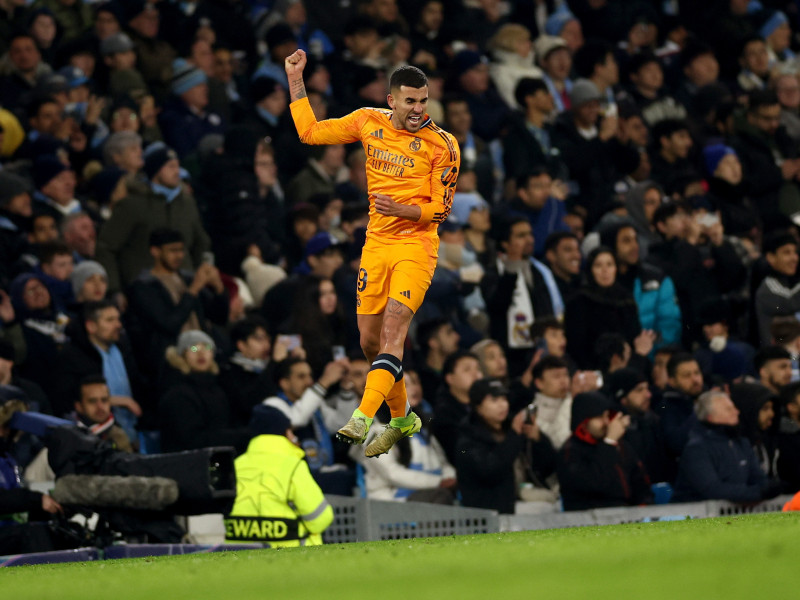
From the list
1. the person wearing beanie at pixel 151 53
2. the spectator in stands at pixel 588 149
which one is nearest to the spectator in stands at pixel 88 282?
the person wearing beanie at pixel 151 53

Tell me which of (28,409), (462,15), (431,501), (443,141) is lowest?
(431,501)

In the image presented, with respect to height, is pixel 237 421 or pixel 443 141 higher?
pixel 443 141

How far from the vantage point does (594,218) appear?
→ 16.2 m

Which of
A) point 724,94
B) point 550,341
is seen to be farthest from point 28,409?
point 724,94

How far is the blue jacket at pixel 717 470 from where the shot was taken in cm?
1175

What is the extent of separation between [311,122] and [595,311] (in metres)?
5.24

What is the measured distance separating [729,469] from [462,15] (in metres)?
8.44

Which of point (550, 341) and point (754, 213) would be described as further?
point (754, 213)

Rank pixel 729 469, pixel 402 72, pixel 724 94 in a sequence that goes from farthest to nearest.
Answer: pixel 724 94 → pixel 729 469 → pixel 402 72

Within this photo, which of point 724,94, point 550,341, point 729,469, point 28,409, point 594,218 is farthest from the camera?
point 724,94

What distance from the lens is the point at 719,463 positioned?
12.0m

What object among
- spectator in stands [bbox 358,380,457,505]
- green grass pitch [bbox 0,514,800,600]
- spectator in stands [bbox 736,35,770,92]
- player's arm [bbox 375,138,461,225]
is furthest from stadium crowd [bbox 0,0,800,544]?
green grass pitch [bbox 0,514,800,600]

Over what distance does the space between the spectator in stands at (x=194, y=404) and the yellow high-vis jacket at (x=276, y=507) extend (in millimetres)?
1379

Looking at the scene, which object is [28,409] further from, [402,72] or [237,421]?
[402,72]
